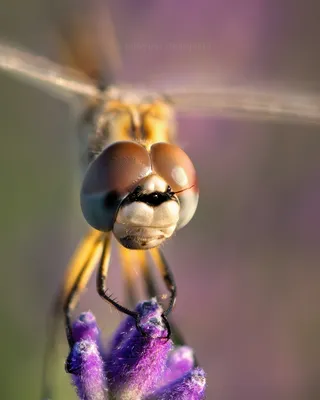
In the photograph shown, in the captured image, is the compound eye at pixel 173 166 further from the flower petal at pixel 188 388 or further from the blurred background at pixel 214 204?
the blurred background at pixel 214 204

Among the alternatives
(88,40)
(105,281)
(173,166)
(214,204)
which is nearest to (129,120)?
(173,166)

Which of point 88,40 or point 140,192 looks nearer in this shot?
point 140,192

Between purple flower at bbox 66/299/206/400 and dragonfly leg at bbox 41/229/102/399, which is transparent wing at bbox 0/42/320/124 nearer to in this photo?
dragonfly leg at bbox 41/229/102/399

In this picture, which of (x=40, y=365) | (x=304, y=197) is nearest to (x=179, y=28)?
(x=304, y=197)

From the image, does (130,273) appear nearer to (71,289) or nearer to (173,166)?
(71,289)

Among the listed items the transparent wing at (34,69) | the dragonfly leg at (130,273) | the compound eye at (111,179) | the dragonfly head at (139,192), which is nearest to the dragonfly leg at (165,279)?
the dragonfly leg at (130,273)

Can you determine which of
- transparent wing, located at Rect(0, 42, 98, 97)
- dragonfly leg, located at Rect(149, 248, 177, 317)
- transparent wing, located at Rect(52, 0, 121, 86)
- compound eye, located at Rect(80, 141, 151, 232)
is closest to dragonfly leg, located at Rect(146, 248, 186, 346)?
dragonfly leg, located at Rect(149, 248, 177, 317)
